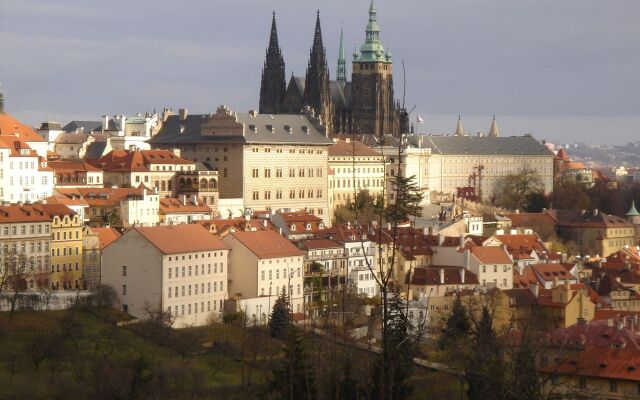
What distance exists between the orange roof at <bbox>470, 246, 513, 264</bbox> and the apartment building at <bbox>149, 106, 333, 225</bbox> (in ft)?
73.4

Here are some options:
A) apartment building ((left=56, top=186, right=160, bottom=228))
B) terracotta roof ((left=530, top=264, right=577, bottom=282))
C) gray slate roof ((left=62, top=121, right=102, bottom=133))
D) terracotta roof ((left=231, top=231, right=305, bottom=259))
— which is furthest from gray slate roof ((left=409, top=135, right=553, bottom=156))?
terracotta roof ((left=231, top=231, right=305, bottom=259))

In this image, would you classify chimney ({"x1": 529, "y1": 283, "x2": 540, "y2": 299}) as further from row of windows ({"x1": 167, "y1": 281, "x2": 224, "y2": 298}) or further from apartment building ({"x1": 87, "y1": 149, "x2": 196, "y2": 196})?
apartment building ({"x1": 87, "y1": 149, "x2": 196, "y2": 196})

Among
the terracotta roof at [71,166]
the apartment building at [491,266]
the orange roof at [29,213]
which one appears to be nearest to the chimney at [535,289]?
the apartment building at [491,266]

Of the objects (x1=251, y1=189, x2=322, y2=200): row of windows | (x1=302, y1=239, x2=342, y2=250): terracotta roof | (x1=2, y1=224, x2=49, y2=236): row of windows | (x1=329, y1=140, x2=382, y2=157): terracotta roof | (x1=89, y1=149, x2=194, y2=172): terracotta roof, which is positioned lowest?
(x1=302, y1=239, x2=342, y2=250): terracotta roof

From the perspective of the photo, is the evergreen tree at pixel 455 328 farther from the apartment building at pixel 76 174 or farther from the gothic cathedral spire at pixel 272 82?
the gothic cathedral spire at pixel 272 82

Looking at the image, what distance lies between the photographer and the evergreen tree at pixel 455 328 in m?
61.1

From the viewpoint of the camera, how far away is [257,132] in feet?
350

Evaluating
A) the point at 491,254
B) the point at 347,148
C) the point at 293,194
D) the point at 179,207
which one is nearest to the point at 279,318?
the point at 491,254

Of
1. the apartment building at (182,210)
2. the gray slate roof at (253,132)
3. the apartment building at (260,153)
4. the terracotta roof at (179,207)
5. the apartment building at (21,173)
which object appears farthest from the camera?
the gray slate roof at (253,132)

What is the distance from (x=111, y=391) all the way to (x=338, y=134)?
9186cm

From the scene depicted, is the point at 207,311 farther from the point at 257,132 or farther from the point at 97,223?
the point at 257,132

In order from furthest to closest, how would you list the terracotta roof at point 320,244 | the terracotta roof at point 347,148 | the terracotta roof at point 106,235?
1. the terracotta roof at point 347,148
2. the terracotta roof at point 320,244
3. the terracotta roof at point 106,235

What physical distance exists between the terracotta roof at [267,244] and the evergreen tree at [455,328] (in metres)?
11.7

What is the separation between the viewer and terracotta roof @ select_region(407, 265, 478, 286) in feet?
255
